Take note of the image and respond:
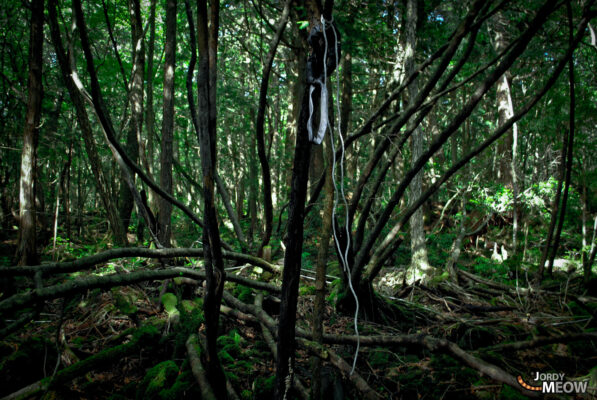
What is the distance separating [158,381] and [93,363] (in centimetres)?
51

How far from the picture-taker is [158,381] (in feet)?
7.41

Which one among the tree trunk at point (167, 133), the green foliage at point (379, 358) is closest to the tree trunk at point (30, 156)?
the tree trunk at point (167, 133)

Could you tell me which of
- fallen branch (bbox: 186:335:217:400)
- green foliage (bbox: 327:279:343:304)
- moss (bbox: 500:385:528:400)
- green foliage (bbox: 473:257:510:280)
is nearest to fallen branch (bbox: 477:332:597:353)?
moss (bbox: 500:385:528:400)

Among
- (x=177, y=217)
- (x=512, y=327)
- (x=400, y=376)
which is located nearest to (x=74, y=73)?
(x=400, y=376)

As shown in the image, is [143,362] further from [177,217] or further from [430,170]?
[177,217]

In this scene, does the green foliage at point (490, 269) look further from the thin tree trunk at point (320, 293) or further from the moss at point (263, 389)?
the thin tree trunk at point (320, 293)

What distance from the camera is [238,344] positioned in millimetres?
3102

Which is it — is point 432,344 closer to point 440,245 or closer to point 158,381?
point 158,381

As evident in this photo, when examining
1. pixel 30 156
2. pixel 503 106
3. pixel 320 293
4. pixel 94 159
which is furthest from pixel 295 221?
pixel 503 106

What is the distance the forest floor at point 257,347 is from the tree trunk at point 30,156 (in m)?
0.55

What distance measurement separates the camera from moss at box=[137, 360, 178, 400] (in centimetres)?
219

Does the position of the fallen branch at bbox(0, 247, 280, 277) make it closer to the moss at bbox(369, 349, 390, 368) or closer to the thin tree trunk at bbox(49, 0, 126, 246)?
the moss at bbox(369, 349, 390, 368)

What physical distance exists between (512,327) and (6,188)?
34.2 ft

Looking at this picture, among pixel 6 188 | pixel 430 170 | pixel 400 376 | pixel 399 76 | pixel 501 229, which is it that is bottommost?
pixel 400 376
